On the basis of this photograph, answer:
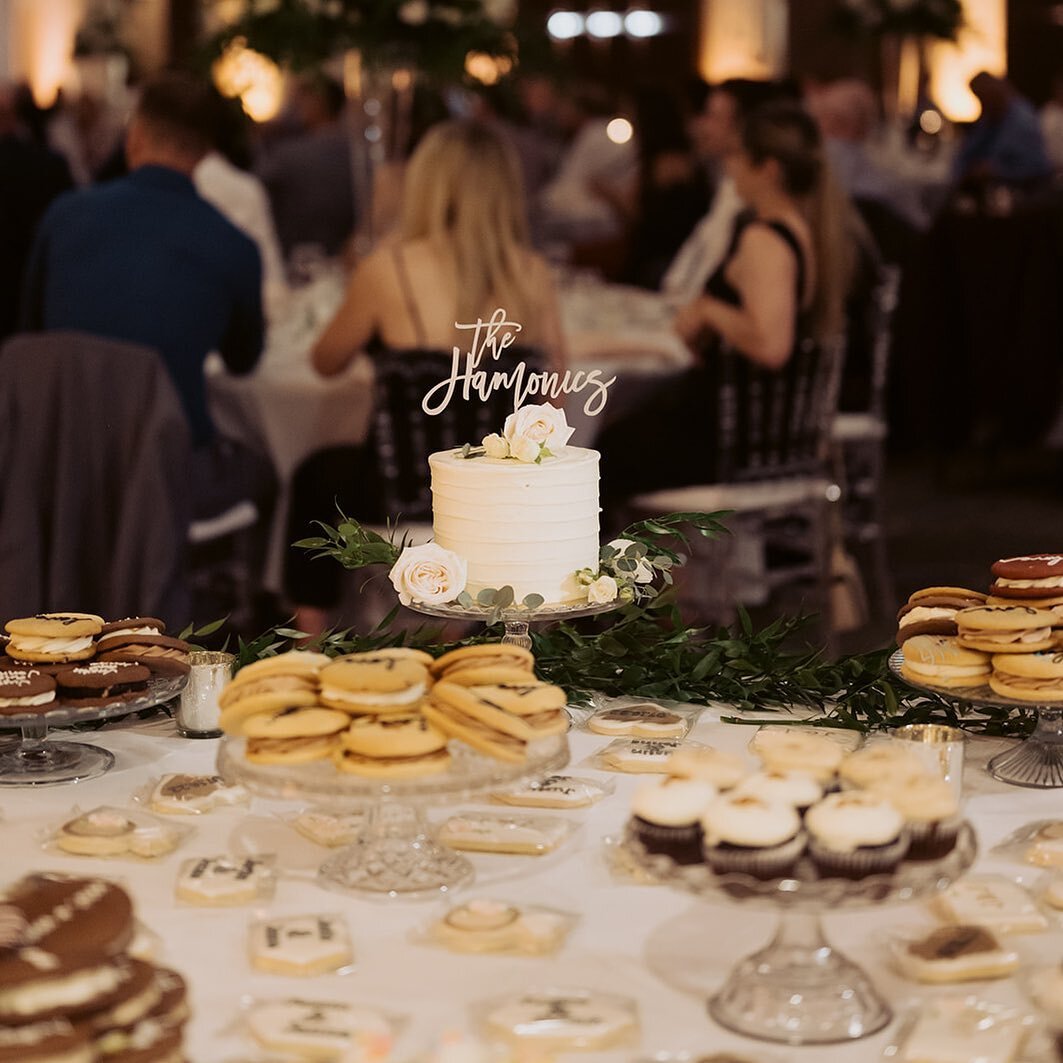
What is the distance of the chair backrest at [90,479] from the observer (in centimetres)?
359

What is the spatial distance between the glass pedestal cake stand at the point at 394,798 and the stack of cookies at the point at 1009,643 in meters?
0.50

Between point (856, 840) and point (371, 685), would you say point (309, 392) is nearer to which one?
point (371, 685)

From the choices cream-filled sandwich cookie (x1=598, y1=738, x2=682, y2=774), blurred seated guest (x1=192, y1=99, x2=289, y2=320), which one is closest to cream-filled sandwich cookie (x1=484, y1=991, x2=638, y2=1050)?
cream-filled sandwich cookie (x1=598, y1=738, x2=682, y2=774)

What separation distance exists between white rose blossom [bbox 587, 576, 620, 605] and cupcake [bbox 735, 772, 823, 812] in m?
0.66

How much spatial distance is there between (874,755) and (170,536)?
8.25ft

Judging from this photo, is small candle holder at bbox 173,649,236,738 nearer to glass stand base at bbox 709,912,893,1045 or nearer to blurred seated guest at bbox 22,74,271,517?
glass stand base at bbox 709,912,893,1045

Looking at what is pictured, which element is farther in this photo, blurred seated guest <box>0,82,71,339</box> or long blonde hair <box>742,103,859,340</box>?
blurred seated guest <box>0,82,71,339</box>

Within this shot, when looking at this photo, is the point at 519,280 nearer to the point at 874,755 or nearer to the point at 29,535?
the point at 29,535

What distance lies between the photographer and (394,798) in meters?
1.43

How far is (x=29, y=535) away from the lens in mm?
3695

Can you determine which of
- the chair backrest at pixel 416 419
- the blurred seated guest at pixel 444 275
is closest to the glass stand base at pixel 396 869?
the chair backrest at pixel 416 419

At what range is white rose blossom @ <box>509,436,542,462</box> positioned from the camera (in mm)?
2025

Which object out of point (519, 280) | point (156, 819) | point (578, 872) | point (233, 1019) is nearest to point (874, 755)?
point (578, 872)

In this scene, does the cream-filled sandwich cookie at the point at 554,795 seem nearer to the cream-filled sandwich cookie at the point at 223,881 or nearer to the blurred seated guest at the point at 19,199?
the cream-filled sandwich cookie at the point at 223,881
